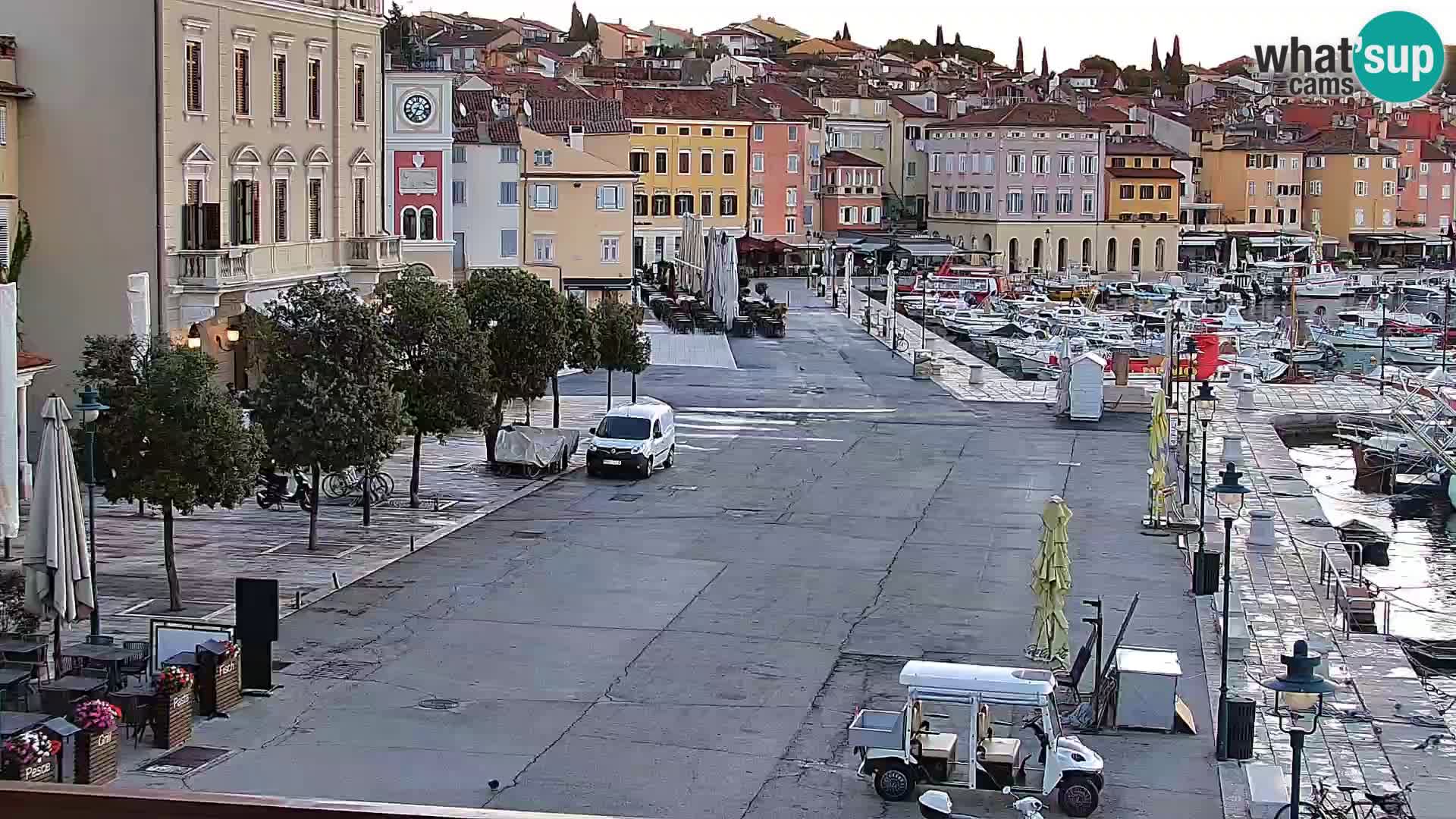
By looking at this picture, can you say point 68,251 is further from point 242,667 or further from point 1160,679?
point 1160,679

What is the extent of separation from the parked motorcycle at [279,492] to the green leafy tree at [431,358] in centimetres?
157

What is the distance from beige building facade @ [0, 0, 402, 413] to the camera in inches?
1116

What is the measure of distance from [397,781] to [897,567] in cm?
1019

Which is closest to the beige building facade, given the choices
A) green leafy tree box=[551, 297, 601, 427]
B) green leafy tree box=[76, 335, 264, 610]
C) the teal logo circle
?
green leafy tree box=[551, 297, 601, 427]

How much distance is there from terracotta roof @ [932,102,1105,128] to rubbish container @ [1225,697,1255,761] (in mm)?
86483

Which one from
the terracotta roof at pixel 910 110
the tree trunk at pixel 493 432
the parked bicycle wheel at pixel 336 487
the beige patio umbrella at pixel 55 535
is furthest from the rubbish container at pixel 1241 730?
the terracotta roof at pixel 910 110

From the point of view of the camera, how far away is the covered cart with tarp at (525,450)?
29.2 metres

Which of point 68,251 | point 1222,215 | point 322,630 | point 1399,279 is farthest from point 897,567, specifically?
point 1222,215

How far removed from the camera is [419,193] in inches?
1697

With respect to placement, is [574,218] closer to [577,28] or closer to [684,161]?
[684,161]

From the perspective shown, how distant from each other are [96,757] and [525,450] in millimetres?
16508

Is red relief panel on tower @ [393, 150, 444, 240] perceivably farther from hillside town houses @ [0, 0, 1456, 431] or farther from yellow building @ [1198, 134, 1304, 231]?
yellow building @ [1198, 134, 1304, 231]

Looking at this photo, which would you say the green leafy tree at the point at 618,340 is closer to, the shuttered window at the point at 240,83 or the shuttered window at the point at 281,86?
the shuttered window at the point at 281,86

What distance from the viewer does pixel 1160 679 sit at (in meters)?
15.1
